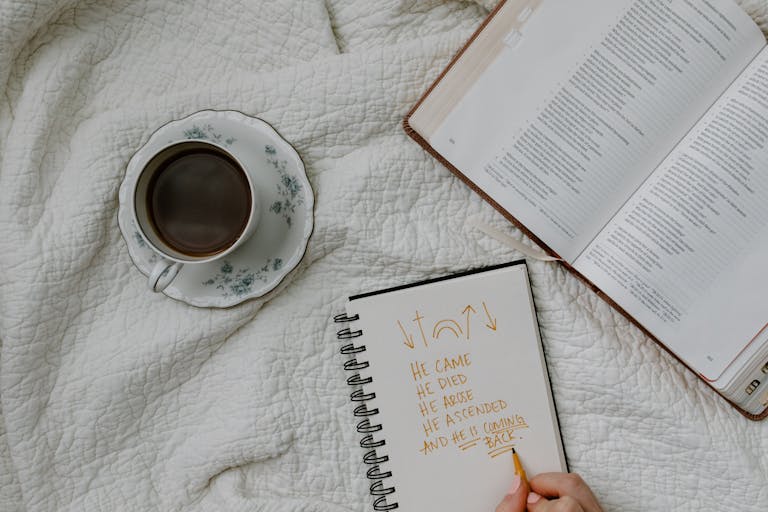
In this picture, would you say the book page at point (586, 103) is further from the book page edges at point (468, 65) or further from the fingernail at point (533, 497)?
the fingernail at point (533, 497)

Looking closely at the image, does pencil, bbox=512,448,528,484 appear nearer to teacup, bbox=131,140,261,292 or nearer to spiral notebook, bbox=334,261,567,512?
spiral notebook, bbox=334,261,567,512

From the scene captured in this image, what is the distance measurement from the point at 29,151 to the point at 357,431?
1.55ft

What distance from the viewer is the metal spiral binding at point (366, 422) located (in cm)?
72

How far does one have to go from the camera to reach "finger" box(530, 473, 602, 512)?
0.66 metres

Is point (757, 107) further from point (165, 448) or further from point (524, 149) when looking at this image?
point (165, 448)

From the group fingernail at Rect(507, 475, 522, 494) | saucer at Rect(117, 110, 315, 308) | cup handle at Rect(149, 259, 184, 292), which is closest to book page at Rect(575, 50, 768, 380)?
fingernail at Rect(507, 475, 522, 494)

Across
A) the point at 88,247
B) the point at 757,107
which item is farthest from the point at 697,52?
the point at 88,247

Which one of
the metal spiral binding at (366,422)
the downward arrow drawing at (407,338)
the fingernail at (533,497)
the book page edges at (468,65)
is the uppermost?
the book page edges at (468,65)

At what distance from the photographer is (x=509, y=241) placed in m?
0.71

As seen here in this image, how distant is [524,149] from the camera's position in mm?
687

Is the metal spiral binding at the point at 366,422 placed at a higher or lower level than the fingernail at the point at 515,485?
lower

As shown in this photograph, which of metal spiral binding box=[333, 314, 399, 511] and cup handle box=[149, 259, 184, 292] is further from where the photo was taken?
metal spiral binding box=[333, 314, 399, 511]

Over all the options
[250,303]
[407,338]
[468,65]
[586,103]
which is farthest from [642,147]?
[250,303]

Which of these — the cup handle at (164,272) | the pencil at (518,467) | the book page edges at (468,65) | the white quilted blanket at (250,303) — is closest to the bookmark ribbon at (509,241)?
the white quilted blanket at (250,303)
